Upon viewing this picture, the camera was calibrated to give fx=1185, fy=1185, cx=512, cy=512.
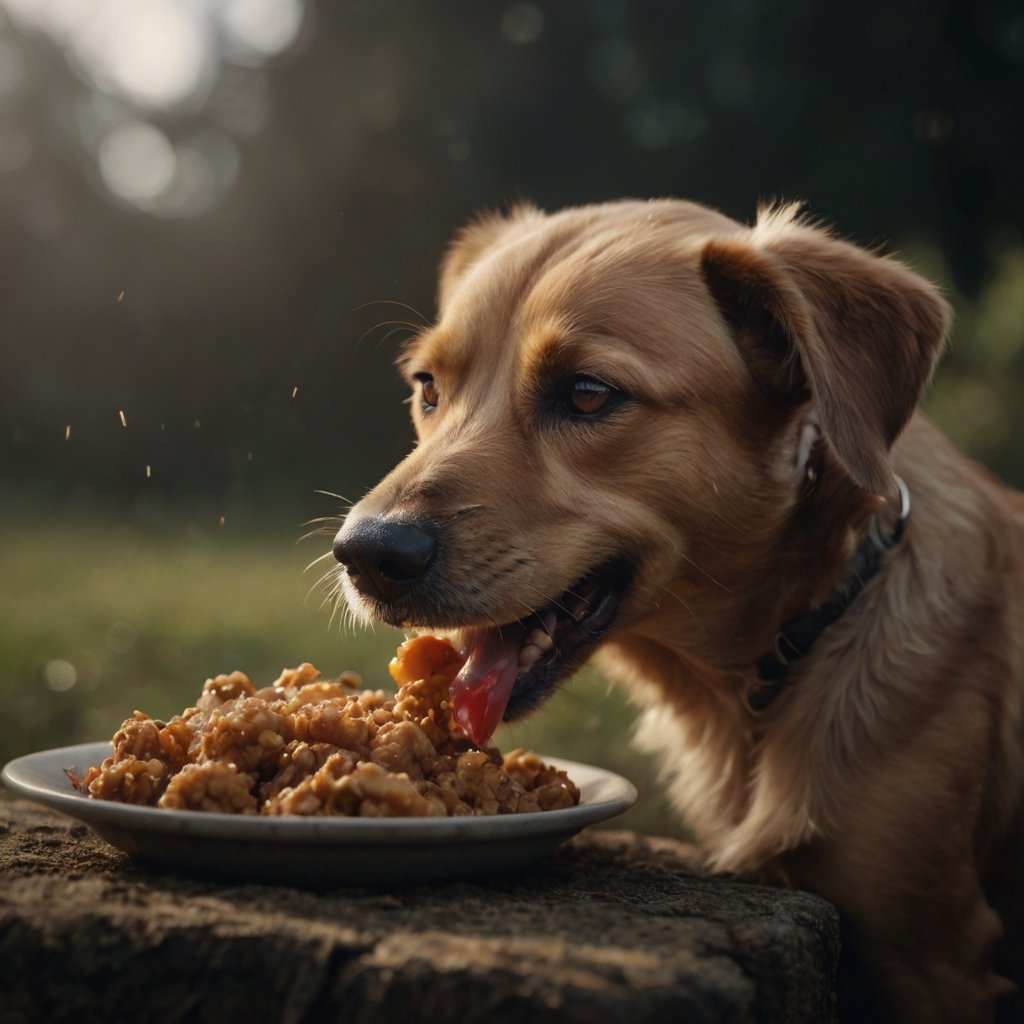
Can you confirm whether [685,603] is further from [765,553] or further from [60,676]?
[60,676]

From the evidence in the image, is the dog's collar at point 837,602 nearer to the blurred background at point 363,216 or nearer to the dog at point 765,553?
the dog at point 765,553

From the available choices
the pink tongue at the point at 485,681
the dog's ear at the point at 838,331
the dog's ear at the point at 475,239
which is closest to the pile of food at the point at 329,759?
the pink tongue at the point at 485,681

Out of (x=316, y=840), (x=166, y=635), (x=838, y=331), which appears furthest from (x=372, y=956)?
(x=166, y=635)

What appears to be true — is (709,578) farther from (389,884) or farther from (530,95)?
(530,95)

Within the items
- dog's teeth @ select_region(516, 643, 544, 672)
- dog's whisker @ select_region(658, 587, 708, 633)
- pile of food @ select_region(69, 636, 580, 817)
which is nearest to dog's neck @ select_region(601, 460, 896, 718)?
dog's whisker @ select_region(658, 587, 708, 633)

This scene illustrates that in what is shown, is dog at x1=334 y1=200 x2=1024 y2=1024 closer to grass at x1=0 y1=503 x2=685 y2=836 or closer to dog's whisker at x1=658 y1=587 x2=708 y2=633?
dog's whisker at x1=658 y1=587 x2=708 y2=633

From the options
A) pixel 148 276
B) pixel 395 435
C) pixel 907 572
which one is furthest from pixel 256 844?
pixel 148 276
